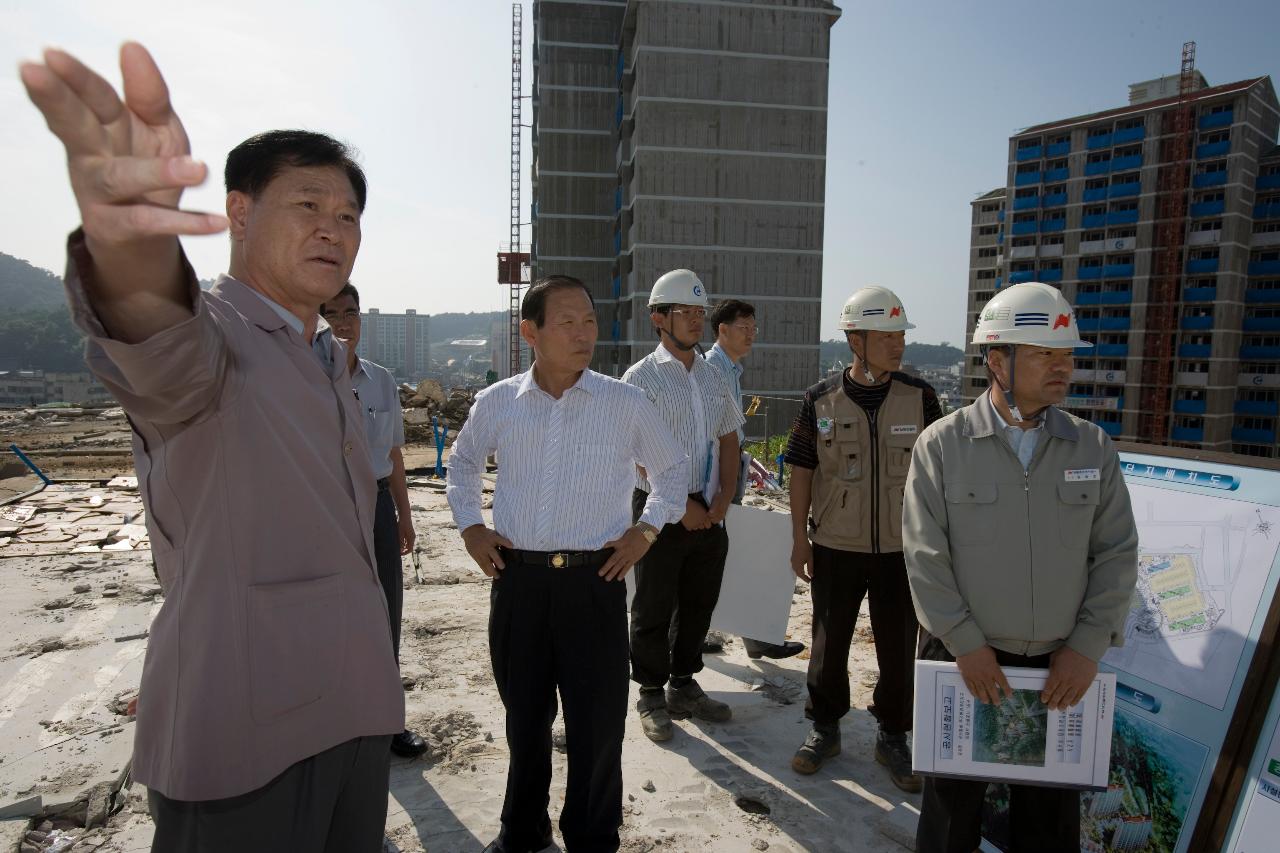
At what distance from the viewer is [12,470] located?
44.6 ft

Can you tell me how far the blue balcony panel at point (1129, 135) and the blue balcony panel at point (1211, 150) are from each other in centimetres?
336

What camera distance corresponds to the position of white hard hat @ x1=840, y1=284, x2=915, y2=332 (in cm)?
341

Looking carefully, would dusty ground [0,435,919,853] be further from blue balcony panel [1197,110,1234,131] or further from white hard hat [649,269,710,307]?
blue balcony panel [1197,110,1234,131]

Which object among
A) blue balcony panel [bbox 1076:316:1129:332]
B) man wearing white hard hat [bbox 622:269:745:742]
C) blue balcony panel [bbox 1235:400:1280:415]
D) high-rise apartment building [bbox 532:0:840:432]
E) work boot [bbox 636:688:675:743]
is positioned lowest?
blue balcony panel [bbox 1235:400:1280:415]

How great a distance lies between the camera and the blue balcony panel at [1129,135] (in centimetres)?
4950

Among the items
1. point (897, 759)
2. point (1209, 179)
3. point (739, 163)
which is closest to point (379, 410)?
point (897, 759)

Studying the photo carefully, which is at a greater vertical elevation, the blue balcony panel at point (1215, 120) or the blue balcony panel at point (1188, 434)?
the blue balcony panel at point (1215, 120)

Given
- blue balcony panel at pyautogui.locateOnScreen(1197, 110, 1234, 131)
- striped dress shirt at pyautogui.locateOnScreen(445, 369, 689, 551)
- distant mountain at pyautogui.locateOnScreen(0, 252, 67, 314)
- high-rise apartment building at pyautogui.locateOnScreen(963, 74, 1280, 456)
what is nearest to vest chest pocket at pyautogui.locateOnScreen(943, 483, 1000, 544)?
striped dress shirt at pyautogui.locateOnScreen(445, 369, 689, 551)

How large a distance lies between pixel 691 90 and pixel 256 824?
126 ft

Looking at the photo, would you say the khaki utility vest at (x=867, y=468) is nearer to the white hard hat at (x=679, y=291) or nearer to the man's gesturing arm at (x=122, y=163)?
the white hard hat at (x=679, y=291)

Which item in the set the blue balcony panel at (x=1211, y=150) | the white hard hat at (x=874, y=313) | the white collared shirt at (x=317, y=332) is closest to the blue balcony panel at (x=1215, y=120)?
the blue balcony panel at (x=1211, y=150)

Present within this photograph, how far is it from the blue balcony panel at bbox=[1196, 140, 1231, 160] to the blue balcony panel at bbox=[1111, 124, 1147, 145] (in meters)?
3.36

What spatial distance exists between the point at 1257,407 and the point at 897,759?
59.2 m

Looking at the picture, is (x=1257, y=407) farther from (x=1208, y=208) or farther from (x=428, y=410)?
(x=428, y=410)
